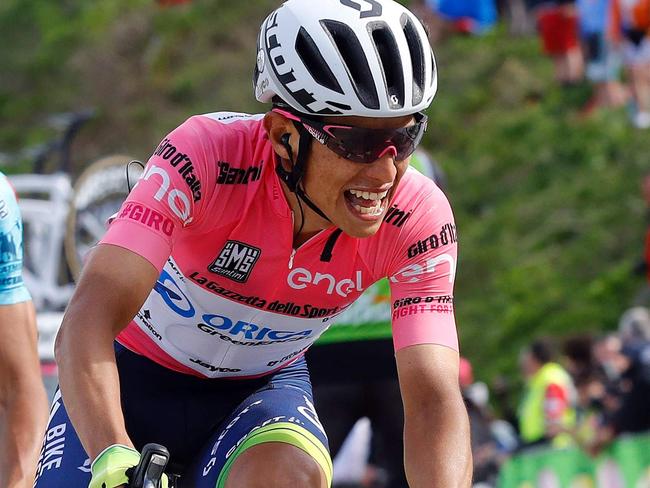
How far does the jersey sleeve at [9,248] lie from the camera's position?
15.3 ft

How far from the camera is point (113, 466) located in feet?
10.7

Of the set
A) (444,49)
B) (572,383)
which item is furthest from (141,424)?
(444,49)

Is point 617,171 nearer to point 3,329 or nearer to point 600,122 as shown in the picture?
point 600,122

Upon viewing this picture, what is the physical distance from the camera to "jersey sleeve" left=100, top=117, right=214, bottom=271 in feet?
12.2

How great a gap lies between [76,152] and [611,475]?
14065 mm

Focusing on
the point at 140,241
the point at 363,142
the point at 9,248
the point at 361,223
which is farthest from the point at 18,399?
the point at 363,142

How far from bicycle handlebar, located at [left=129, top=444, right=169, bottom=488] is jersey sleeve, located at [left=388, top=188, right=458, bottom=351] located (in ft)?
3.44

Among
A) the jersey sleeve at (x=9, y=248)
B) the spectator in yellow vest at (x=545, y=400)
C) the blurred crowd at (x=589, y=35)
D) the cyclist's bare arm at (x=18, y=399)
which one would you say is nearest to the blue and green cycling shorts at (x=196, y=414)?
the cyclist's bare arm at (x=18, y=399)

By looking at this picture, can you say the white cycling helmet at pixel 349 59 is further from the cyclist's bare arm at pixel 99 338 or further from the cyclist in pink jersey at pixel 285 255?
the cyclist's bare arm at pixel 99 338

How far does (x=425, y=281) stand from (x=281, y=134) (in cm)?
62

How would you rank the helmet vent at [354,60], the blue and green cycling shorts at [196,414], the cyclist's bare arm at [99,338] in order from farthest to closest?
the blue and green cycling shorts at [196,414] → the helmet vent at [354,60] → the cyclist's bare arm at [99,338]

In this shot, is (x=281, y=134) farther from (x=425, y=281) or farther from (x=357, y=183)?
(x=425, y=281)

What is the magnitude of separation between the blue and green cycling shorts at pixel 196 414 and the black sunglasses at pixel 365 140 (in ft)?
2.85

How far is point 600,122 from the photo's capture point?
14688 mm
